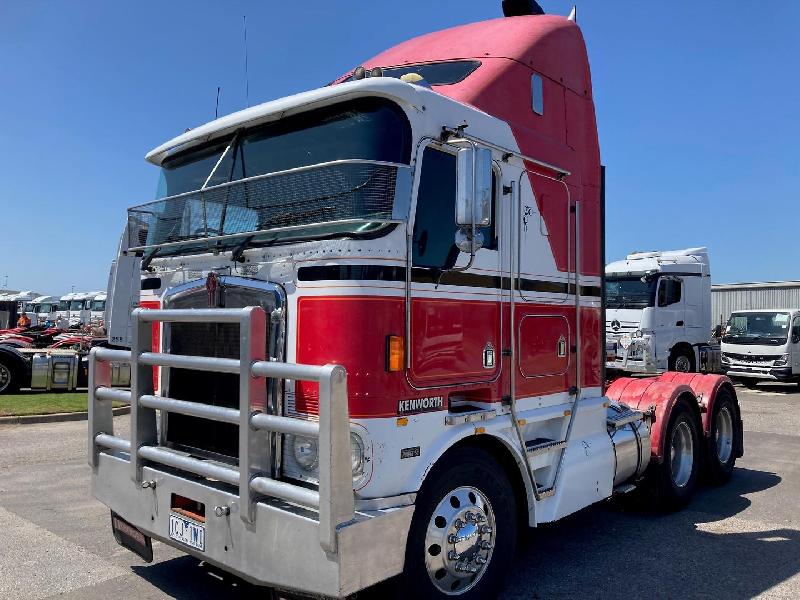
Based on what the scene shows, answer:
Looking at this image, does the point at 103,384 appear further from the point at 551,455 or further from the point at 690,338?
the point at 690,338

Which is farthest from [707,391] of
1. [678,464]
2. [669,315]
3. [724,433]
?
[669,315]

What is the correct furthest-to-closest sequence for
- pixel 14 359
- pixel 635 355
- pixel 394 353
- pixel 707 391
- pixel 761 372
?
pixel 761 372
pixel 635 355
pixel 14 359
pixel 707 391
pixel 394 353

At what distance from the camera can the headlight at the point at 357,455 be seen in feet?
11.1

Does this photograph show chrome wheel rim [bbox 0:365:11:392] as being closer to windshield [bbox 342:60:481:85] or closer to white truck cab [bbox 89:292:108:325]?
windshield [bbox 342:60:481:85]

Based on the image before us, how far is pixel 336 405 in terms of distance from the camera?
296 centimetres

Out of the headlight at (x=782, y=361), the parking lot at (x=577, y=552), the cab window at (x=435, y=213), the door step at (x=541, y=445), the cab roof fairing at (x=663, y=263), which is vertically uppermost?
the cab roof fairing at (x=663, y=263)

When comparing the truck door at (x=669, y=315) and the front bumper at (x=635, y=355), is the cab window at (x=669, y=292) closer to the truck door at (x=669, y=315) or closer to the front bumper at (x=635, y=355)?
the truck door at (x=669, y=315)

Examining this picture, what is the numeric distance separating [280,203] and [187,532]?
191 cm

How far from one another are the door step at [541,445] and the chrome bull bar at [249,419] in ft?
5.83

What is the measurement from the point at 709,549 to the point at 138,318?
15.0ft

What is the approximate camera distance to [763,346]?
18.0 meters

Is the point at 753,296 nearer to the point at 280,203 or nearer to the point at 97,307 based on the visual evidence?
the point at 97,307

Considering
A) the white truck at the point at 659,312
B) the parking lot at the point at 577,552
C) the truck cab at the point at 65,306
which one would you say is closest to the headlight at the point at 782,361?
the white truck at the point at 659,312

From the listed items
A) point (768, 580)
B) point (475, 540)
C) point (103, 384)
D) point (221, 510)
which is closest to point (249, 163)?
point (103, 384)
